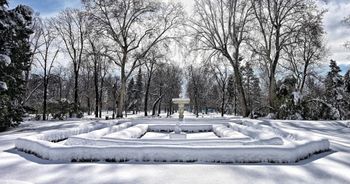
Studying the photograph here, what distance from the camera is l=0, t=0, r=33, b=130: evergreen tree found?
12202 mm

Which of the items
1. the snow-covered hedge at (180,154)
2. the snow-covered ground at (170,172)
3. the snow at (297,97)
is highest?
the snow at (297,97)

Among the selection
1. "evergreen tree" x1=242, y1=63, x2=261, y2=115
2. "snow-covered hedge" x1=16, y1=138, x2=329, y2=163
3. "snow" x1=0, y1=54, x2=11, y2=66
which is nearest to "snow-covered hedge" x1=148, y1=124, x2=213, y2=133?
"snow" x1=0, y1=54, x2=11, y2=66

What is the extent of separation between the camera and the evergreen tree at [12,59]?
12202 millimetres

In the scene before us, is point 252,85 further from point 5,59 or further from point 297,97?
point 5,59

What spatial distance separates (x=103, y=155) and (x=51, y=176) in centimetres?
131

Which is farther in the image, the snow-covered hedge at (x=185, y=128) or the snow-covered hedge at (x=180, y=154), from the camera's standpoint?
the snow-covered hedge at (x=185, y=128)

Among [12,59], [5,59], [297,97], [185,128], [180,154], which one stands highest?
[12,59]

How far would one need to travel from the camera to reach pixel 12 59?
1307 centimetres

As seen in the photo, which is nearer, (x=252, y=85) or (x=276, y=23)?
(x=276, y=23)

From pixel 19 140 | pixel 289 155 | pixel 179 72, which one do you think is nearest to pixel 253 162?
pixel 289 155

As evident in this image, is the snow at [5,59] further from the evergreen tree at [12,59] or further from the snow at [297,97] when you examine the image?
the snow at [297,97]

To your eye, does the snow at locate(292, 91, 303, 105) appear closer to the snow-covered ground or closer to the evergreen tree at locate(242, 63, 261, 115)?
the snow-covered ground

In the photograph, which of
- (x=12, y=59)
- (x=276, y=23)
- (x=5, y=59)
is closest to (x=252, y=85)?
(x=276, y=23)

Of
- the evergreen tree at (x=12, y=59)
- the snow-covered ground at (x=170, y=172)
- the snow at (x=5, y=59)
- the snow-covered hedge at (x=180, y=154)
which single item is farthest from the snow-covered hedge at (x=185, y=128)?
the snow-covered ground at (x=170, y=172)
